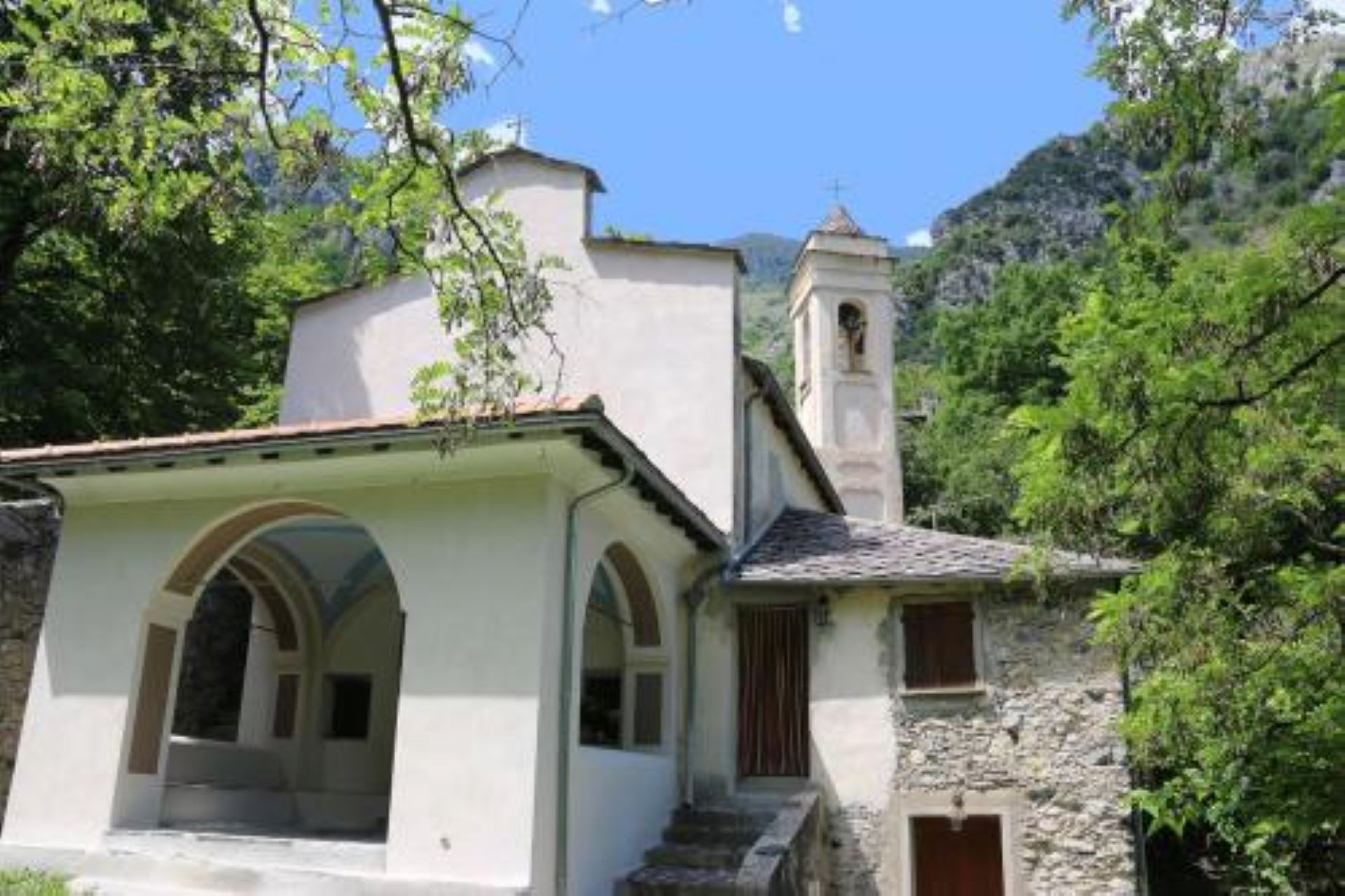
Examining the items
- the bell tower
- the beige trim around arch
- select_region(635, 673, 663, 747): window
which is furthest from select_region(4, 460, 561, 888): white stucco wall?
the bell tower

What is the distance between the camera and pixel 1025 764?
10500 millimetres

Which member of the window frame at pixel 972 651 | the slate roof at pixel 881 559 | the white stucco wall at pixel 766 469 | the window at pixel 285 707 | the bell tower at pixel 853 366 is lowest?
the window at pixel 285 707

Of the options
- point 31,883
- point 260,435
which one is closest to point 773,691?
point 260,435

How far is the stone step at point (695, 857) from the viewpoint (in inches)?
382

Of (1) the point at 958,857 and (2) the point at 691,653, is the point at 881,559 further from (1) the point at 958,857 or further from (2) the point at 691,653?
(1) the point at 958,857

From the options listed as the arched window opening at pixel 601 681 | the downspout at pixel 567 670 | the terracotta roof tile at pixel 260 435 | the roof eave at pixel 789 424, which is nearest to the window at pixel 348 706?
the arched window opening at pixel 601 681

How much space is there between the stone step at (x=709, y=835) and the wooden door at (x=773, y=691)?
979 millimetres

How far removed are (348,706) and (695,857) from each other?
4.97 metres

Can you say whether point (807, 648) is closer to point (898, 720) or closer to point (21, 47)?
point (898, 720)

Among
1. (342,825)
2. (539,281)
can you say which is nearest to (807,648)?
(342,825)

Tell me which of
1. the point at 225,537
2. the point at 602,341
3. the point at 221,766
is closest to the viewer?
the point at 225,537

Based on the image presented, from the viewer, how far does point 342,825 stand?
40.0 ft

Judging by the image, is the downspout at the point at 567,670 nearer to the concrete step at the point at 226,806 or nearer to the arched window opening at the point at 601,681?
the arched window opening at the point at 601,681

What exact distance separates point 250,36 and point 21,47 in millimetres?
1069
